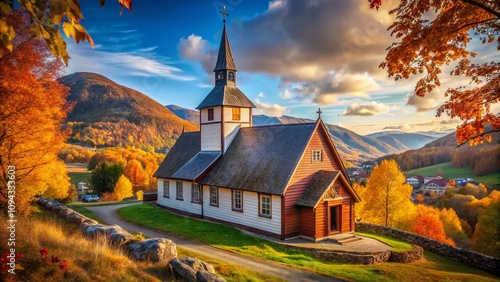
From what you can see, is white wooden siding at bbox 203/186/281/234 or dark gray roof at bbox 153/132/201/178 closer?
white wooden siding at bbox 203/186/281/234

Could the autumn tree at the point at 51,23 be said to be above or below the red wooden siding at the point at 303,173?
above

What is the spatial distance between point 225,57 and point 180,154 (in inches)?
420

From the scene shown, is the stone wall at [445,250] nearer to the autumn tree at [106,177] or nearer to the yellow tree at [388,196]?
the yellow tree at [388,196]

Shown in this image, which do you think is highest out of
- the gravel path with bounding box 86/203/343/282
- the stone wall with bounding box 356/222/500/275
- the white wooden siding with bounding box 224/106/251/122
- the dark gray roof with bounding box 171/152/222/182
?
the white wooden siding with bounding box 224/106/251/122

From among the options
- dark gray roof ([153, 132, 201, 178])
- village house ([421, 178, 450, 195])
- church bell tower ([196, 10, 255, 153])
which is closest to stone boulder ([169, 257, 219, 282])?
church bell tower ([196, 10, 255, 153])

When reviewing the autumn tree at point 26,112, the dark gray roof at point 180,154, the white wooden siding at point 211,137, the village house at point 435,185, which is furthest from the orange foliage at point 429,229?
the village house at point 435,185

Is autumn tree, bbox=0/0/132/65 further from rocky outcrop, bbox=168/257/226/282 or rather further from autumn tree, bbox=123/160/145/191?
autumn tree, bbox=123/160/145/191

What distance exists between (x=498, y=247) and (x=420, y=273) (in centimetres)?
3194

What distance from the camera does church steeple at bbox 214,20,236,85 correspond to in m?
28.3

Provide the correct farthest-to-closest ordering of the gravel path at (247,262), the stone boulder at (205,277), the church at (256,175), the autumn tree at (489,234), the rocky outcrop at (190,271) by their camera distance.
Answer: the autumn tree at (489,234)
the church at (256,175)
the gravel path at (247,262)
the rocky outcrop at (190,271)
the stone boulder at (205,277)

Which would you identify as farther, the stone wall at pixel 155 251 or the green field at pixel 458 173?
the green field at pixel 458 173

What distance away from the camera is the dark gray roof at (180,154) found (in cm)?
2966

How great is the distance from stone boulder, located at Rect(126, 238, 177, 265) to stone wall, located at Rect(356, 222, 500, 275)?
61.2 ft

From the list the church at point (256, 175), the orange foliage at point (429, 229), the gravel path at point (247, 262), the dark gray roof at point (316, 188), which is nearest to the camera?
the gravel path at point (247, 262)
